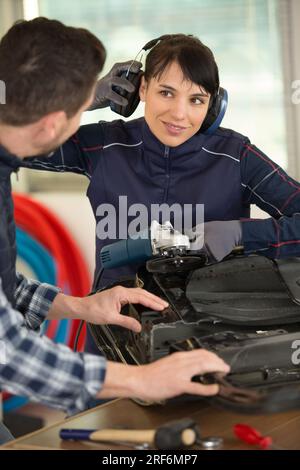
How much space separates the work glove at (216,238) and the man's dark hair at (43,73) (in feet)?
2.15

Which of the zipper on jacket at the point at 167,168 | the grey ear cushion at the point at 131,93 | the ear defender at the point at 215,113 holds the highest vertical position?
the grey ear cushion at the point at 131,93

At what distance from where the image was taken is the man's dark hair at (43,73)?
4.67 feet

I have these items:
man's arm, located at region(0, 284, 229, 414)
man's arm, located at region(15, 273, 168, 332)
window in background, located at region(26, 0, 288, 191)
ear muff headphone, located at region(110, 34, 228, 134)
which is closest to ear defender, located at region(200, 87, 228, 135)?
ear muff headphone, located at region(110, 34, 228, 134)

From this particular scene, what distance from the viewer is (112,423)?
1591 millimetres

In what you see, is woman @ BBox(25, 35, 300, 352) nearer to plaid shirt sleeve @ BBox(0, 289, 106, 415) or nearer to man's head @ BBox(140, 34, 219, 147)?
man's head @ BBox(140, 34, 219, 147)

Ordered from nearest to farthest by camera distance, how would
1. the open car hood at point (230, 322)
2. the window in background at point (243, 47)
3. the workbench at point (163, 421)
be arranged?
the workbench at point (163, 421) < the open car hood at point (230, 322) < the window in background at point (243, 47)

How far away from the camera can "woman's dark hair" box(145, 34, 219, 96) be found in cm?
211

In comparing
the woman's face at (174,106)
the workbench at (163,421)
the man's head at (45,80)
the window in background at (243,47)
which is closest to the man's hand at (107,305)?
the workbench at (163,421)

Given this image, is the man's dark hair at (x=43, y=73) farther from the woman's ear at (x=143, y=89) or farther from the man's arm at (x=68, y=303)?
the woman's ear at (x=143, y=89)

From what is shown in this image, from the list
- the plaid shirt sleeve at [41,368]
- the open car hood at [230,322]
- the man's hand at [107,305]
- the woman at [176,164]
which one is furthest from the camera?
the woman at [176,164]

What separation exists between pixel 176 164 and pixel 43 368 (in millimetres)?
998
